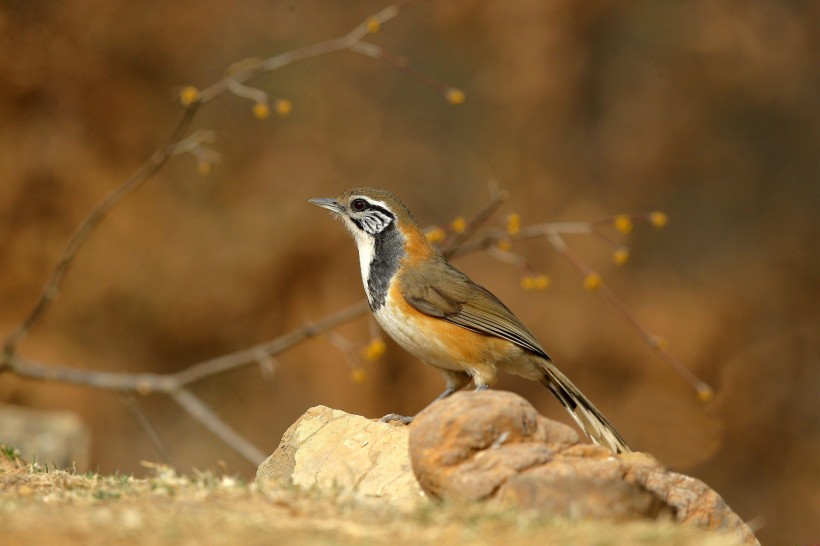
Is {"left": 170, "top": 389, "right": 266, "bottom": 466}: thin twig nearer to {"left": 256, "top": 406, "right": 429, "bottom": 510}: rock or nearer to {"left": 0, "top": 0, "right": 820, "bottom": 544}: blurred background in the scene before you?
{"left": 256, "top": 406, "right": 429, "bottom": 510}: rock

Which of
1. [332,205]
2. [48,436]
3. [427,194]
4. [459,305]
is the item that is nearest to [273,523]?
[459,305]

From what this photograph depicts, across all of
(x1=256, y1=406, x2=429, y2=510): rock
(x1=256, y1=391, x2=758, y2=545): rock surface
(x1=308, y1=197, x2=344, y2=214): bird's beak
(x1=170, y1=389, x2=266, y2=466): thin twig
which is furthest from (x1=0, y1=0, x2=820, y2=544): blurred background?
(x1=256, y1=391, x2=758, y2=545): rock surface

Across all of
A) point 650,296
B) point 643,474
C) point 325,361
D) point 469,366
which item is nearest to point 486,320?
point 469,366

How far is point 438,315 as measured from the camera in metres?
6.52

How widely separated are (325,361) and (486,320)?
497cm

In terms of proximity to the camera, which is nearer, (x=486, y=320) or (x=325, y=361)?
(x=486, y=320)

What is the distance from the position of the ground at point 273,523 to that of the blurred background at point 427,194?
640 centimetres

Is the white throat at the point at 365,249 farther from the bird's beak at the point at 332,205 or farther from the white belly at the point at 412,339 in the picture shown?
the white belly at the point at 412,339

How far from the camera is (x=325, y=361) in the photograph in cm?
1138

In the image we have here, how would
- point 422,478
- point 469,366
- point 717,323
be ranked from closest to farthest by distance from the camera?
point 422,478
point 469,366
point 717,323

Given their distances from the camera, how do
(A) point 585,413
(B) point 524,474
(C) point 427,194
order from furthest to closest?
(C) point 427,194, (A) point 585,413, (B) point 524,474

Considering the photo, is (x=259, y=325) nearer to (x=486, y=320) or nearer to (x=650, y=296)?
(x=650, y=296)

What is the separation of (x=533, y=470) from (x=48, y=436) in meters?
5.01

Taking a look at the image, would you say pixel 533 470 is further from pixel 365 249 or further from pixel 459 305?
pixel 365 249
